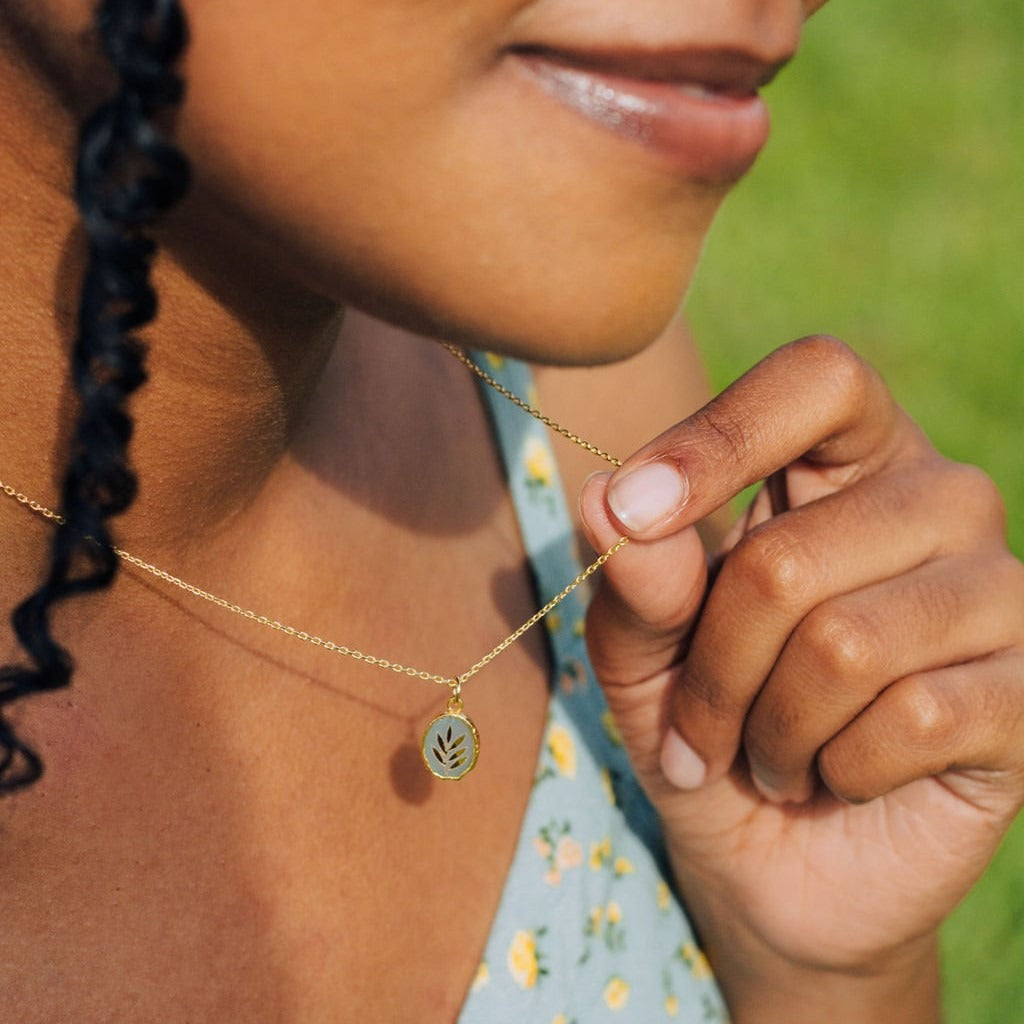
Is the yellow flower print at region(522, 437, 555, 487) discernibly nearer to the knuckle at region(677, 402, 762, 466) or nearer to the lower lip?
the knuckle at region(677, 402, 762, 466)

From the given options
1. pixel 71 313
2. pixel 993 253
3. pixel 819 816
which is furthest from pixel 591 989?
pixel 993 253

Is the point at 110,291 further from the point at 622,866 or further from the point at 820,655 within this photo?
the point at 622,866

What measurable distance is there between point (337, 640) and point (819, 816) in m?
0.78

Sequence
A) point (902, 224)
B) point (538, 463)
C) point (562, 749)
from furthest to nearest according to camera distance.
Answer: point (902, 224)
point (538, 463)
point (562, 749)

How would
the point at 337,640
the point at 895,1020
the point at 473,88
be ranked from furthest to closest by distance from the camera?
the point at 895,1020 < the point at 337,640 < the point at 473,88

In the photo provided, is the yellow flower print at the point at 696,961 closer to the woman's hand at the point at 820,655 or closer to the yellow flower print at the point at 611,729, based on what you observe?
the woman's hand at the point at 820,655

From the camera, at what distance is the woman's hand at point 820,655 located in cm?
163

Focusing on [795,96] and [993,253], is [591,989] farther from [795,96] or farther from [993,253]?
[795,96]

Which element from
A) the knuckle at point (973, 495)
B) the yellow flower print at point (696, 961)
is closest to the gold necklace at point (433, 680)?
the knuckle at point (973, 495)

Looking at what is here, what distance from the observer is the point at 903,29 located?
6613 millimetres

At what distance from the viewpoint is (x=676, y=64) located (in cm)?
122

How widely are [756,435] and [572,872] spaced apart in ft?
2.41

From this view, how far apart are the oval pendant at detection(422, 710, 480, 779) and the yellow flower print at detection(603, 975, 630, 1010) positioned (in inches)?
18.1

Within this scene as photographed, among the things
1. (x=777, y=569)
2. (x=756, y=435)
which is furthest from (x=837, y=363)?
(x=777, y=569)
